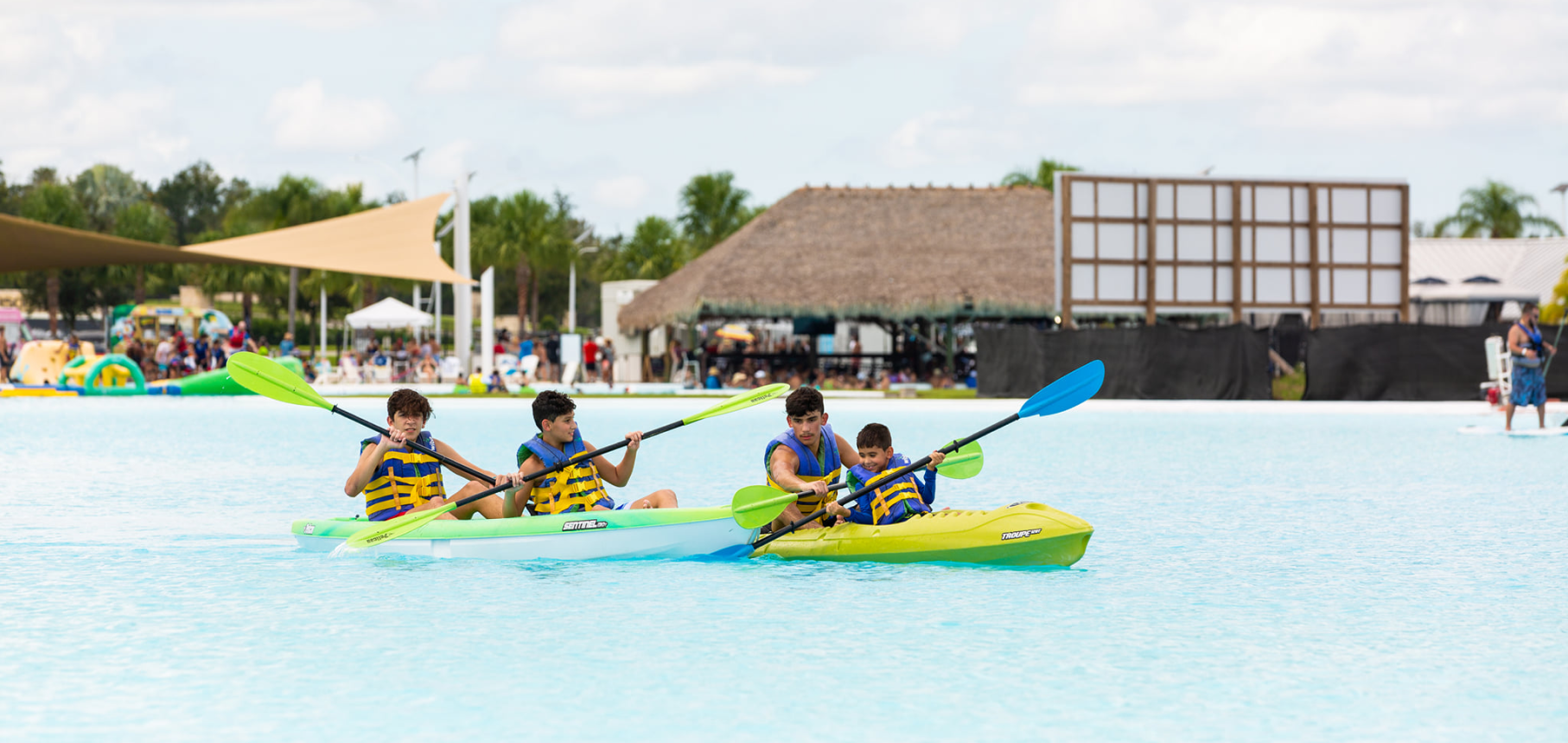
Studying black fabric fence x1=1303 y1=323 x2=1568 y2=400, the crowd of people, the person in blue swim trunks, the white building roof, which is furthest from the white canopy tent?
the person in blue swim trunks

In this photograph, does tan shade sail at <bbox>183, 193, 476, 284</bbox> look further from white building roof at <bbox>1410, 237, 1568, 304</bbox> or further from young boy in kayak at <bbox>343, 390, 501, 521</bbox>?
white building roof at <bbox>1410, 237, 1568, 304</bbox>

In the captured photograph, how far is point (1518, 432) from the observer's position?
18688 mm

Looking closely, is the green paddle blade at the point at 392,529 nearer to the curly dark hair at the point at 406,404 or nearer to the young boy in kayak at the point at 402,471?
the young boy in kayak at the point at 402,471

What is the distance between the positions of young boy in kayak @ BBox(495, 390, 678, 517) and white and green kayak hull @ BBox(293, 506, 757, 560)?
195mm

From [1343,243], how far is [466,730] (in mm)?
28140

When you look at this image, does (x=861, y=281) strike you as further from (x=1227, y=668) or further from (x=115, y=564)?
(x=1227, y=668)

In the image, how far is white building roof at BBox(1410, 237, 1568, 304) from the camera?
46531mm

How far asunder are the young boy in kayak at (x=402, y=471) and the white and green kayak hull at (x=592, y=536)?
0.70ft

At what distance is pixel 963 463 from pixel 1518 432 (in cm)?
1302

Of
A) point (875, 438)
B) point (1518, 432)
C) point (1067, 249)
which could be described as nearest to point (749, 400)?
point (875, 438)

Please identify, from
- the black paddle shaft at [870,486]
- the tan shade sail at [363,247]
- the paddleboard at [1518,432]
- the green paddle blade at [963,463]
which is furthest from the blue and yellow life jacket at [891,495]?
the tan shade sail at [363,247]

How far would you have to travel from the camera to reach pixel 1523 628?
667cm

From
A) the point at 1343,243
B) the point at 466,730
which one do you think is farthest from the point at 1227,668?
the point at 1343,243

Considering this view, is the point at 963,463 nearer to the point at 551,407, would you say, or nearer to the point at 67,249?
the point at 551,407
